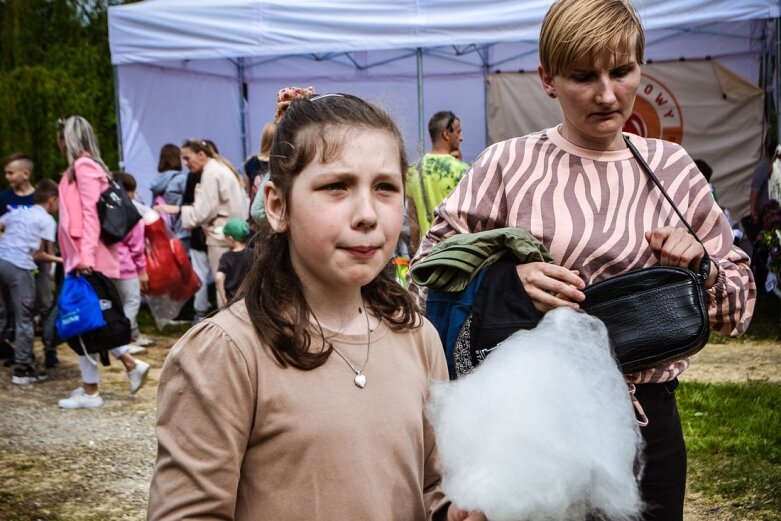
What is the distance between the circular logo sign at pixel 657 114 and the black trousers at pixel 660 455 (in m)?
9.60

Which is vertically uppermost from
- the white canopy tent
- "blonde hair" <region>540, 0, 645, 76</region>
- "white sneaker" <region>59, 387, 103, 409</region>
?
the white canopy tent

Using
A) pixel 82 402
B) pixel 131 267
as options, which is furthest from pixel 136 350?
pixel 82 402

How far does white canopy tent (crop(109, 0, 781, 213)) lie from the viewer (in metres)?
8.10

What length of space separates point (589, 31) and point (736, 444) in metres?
3.62

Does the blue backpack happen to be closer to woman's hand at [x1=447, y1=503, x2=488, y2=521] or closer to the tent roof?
the tent roof

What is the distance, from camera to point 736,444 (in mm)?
4668

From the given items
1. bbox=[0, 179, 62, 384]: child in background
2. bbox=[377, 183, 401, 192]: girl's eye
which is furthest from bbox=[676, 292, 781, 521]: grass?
bbox=[0, 179, 62, 384]: child in background

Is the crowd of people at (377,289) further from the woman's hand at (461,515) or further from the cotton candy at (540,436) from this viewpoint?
the cotton candy at (540,436)

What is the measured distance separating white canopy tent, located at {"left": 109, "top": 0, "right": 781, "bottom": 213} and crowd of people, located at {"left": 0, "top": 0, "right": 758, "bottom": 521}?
4938 millimetres

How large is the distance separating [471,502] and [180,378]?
488mm

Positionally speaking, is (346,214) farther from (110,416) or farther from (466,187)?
(110,416)

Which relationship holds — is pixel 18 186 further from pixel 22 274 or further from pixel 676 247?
pixel 676 247

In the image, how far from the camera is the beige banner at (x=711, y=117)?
35.4 ft

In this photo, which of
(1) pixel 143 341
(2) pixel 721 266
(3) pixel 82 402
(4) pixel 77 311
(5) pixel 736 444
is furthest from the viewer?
(1) pixel 143 341
